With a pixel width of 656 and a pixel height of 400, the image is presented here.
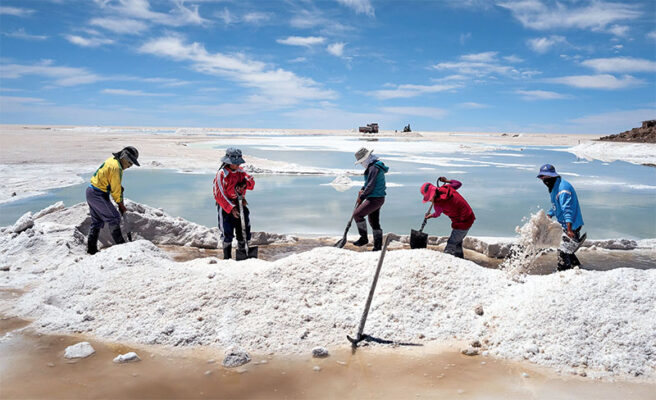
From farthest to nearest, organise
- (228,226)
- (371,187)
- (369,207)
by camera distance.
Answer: (369,207), (371,187), (228,226)

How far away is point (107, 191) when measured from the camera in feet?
17.3

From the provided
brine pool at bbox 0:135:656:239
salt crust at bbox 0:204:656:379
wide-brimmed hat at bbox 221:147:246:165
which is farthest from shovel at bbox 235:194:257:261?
brine pool at bbox 0:135:656:239

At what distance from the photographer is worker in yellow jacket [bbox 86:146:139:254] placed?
518 centimetres

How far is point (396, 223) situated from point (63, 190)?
25.0 feet

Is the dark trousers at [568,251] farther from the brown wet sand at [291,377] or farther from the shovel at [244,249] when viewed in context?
the shovel at [244,249]

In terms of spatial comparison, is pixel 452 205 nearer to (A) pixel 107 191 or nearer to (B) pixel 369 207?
(B) pixel 369 207

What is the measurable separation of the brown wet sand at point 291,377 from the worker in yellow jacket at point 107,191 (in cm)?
228

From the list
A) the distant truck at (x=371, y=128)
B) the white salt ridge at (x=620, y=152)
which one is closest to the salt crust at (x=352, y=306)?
the white salt ridge at (x=620, y=152)

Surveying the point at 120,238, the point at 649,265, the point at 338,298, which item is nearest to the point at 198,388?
the point at 338,298

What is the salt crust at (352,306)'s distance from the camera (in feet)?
10.3

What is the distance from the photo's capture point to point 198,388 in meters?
2.70

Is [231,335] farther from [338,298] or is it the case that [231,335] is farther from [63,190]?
[63,190]

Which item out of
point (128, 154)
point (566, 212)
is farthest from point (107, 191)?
point (566, 212)

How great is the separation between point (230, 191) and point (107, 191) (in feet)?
4.62
